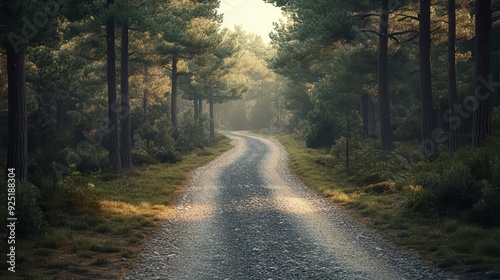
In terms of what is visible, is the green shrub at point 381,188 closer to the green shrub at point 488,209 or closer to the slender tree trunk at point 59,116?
the green shrub at point 488,209

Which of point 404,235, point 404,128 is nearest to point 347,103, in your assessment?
point 404,128

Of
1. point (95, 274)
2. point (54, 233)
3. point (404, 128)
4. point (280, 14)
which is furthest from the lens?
point (280, 14)

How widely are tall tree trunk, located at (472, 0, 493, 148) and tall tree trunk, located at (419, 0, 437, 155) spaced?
4946 millimetres

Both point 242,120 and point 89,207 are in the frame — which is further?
point 242,120

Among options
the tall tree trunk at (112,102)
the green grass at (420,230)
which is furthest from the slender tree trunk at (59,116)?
the green grass at (420,230)

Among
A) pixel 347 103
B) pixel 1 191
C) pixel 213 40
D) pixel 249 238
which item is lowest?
pixel 249 238

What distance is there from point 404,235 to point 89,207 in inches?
365

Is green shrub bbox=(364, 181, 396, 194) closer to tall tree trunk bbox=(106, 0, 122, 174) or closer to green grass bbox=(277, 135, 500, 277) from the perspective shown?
green grass bbox=(277, 135, 500, 277)

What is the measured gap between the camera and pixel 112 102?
2136 cm

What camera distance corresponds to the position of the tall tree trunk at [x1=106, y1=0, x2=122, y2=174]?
68.8 feet

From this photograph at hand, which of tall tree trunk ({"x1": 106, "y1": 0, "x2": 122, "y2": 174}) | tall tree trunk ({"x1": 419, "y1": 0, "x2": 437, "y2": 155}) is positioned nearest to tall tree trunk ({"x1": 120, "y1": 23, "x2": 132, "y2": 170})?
tall tree trunk ({"x1": 106, "y1": 0, "x2": 122, "y2": 174})

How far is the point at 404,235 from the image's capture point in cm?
1085

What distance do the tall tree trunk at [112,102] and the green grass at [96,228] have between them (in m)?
1.46

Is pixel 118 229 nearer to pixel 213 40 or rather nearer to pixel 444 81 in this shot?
pixel 213 40
